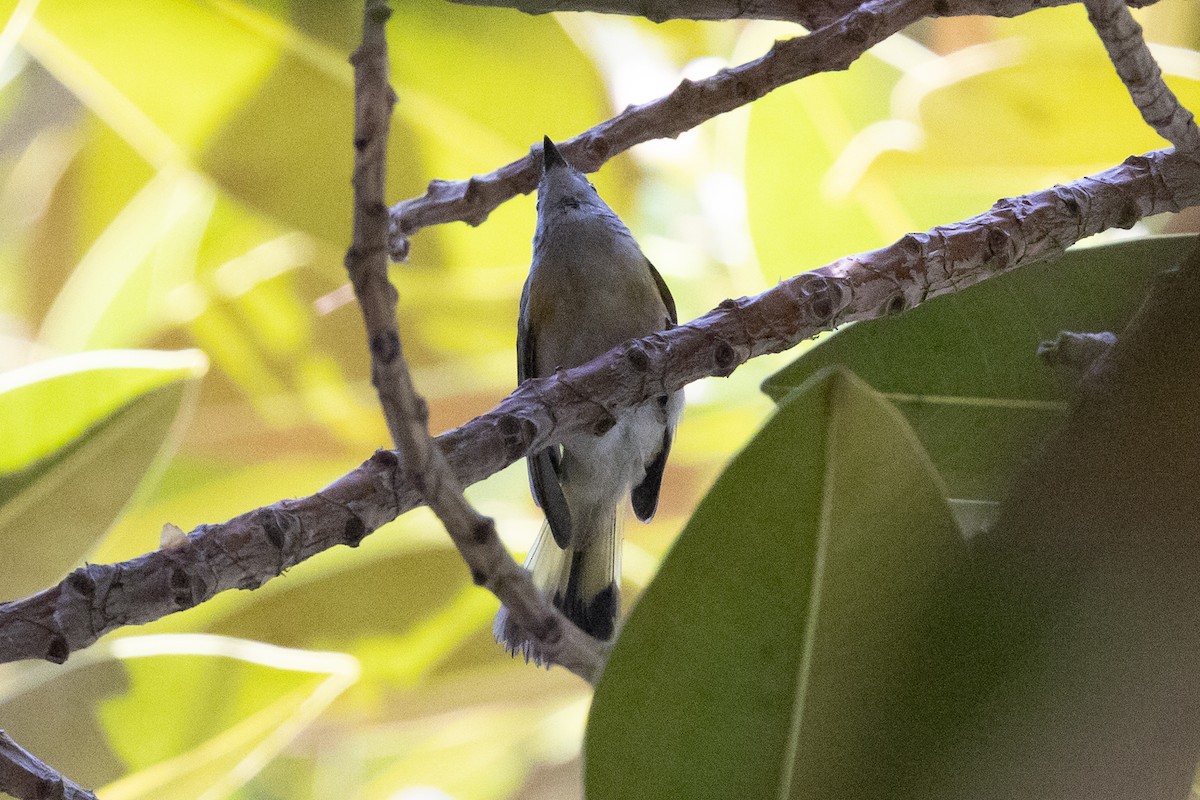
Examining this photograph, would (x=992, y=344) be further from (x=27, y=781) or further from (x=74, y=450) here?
(x=74, y=450)

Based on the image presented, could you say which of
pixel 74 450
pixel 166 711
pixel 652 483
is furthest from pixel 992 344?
pixel 166 711

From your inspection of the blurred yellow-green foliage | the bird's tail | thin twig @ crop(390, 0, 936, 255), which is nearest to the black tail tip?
the bird's tail

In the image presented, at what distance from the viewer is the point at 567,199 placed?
806 millimetres

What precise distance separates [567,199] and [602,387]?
38cm

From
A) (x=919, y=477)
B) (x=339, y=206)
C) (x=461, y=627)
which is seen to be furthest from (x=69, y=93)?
(x=919, y=477)

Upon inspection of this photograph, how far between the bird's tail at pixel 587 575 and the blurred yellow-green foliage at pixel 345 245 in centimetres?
40

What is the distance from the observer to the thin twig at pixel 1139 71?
0.43 metres

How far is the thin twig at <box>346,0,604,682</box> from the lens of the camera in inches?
11.4

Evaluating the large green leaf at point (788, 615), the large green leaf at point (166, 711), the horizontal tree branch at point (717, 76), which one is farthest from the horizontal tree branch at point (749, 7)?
the large green leaf at point (166, 711)

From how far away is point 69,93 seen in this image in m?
1.13

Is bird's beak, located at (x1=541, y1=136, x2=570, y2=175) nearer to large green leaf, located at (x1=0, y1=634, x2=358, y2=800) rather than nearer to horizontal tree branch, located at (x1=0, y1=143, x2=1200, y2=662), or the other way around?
horizontal tree branch, located at (x1=0, y1=143, x2=1200, y2=662)

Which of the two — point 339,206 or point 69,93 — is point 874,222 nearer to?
point 339,206

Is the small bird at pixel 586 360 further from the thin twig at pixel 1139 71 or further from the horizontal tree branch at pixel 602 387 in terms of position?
the thin twig at pixel 1139 71

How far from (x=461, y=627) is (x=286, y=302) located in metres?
0.50
